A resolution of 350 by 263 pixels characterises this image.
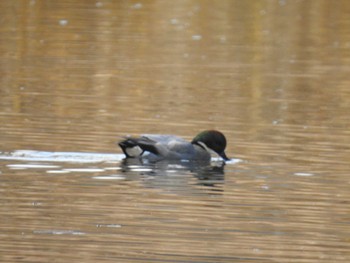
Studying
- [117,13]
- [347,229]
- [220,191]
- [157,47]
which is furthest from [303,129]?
[117,13]

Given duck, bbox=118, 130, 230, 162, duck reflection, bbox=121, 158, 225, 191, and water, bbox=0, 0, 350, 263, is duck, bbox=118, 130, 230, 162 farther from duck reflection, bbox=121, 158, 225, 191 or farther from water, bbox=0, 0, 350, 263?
water, bbox=0, 0, 350, 263

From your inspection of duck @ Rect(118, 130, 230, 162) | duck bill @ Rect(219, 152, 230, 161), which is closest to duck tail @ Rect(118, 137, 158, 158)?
duck @ Rect(118, 130, 230, 162)

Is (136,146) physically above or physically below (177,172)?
above

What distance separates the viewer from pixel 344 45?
25844 mm

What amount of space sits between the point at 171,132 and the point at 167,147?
1537 mm

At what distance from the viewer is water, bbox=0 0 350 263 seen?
871 centimetres

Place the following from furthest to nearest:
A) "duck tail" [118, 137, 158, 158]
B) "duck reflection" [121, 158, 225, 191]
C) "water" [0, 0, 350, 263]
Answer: "duck tail" [118, 137, 158, 158] < "duck reflection" [121, 158, 225, 191] < "water" [0, 0, 350, 263]

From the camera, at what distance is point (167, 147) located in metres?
12.6

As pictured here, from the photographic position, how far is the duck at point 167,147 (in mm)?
12477

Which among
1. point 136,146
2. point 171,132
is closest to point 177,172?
point 136,146

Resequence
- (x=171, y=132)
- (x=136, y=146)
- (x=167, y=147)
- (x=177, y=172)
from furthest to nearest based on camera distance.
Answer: (x=171, y=132), (x=167, y=147), (x=136, y=146), (x=177, y=172)

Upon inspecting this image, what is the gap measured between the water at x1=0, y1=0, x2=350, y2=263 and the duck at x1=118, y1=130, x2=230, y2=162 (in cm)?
16

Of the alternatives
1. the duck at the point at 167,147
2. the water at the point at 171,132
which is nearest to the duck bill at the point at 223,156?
the duck at the point at 167,147

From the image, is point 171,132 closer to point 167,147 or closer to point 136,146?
point 167,147
